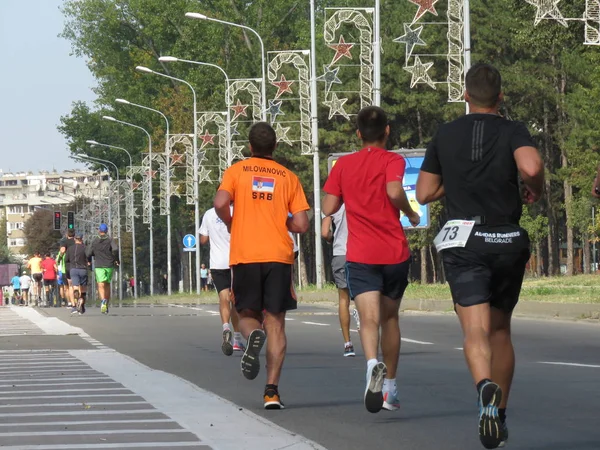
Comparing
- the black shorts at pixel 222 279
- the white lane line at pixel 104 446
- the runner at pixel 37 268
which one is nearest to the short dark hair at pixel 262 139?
the white lane line at pixel 104 446

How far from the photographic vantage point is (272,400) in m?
10.7

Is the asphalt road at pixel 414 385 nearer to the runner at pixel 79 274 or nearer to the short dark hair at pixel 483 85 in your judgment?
the short dark hair at pixel 483 85

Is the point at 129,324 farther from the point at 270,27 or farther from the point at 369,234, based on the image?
the point at 270,27

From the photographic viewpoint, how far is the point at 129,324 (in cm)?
2756

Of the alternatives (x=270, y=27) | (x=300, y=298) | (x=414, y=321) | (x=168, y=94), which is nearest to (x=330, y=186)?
(x=414, y=321)

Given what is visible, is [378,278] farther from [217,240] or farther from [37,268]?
[37,268]

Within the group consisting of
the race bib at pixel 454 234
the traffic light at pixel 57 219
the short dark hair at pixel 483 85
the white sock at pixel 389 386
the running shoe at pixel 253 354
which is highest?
the traffic light at pixel 57 219

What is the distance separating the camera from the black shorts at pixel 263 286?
1085 centimetres

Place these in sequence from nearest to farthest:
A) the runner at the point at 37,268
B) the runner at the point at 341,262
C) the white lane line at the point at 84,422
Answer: the white lane line at the point at 84,422 → the runner at the point at 341,262 → the runner at the point at 37,268

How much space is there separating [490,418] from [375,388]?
7.06 ft

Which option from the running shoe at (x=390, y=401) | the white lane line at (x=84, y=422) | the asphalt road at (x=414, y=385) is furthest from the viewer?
the running shoe at (x=390, y=401)

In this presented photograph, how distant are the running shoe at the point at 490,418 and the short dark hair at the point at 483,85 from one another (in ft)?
4.85

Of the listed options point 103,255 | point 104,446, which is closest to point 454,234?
point 104,446

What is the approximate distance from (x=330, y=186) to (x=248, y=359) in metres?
1.27
